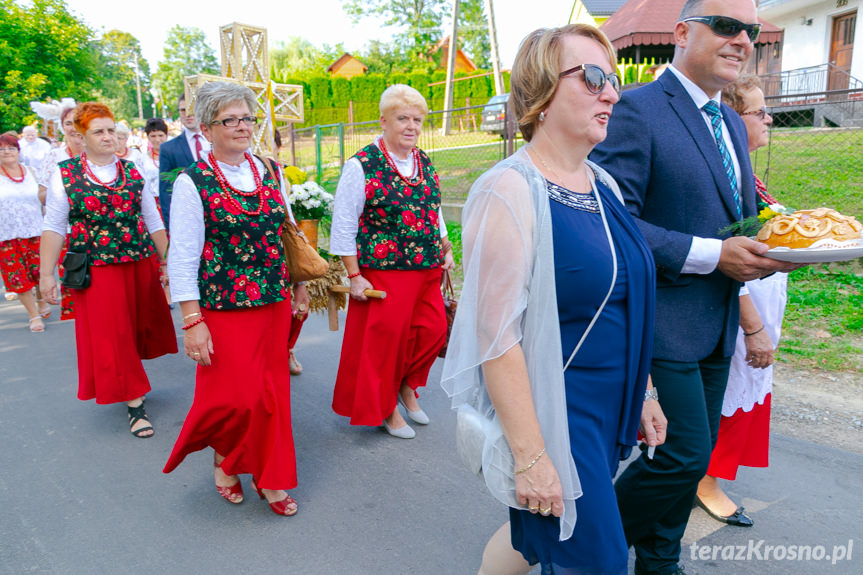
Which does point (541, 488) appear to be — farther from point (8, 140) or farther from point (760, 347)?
point (8, 140)

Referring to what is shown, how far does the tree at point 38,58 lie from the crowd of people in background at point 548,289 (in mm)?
28551

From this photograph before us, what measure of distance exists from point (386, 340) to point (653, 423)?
7.61ft

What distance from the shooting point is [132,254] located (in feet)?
15.3

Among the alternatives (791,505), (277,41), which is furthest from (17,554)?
(277,41)

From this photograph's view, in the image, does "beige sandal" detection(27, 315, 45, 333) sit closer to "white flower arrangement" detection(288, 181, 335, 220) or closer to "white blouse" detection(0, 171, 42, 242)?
"white blouse" detection(0, 171, 42, 242)

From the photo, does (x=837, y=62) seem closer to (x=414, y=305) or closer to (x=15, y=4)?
(x=414, y=305)

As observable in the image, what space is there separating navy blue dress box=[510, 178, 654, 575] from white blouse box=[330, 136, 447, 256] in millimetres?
2383

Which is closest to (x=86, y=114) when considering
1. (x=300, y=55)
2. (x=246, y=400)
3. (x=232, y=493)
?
(x=246, y=400)

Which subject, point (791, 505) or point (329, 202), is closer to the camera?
point (791, 505)

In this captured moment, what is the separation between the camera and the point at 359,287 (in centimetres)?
424

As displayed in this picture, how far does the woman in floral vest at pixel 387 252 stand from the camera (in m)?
4.15

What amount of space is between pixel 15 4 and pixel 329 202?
32.7 metres

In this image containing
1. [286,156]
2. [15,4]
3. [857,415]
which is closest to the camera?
[857,415]

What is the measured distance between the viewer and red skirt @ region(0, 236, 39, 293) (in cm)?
751
